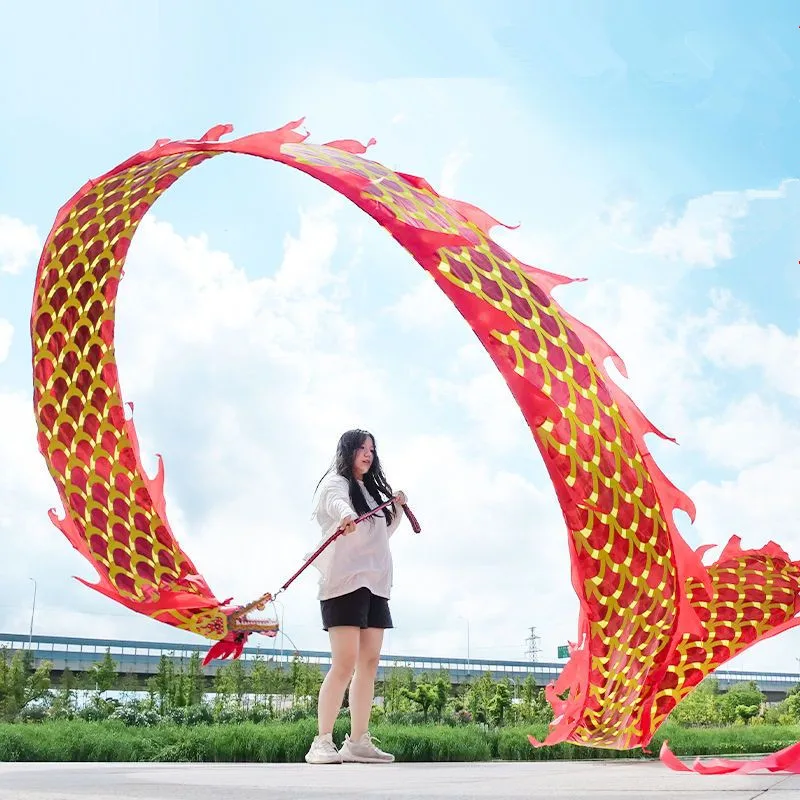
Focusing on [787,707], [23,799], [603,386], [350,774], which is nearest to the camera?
[23,799]

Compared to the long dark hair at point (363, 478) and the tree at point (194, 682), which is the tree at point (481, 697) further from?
the long dark hair at point (363, 478)

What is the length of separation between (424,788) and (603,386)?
2.42 meters

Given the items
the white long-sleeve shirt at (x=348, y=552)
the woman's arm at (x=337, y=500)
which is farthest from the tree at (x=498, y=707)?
the woman's arm at (x=337, y=500)

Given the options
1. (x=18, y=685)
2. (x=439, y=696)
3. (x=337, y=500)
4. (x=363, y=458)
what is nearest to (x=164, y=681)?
(x=18, y=685)

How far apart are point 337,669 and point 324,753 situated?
A: 17.4 inches

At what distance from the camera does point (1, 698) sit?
60.5 ft

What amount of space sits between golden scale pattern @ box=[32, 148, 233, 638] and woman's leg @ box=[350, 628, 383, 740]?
201 centimetres

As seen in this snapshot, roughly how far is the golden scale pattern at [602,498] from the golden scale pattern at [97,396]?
2990 millimetres

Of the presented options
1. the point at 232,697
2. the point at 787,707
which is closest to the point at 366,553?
the point at 232,697

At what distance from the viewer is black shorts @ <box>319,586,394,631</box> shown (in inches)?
212

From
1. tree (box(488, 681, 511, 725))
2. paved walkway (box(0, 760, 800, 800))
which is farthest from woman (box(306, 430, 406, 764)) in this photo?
tree (box(488, 681, 511, 725))

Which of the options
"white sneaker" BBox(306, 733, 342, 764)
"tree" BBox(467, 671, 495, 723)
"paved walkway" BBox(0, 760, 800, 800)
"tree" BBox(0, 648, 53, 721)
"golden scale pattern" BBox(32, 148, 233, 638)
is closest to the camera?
"paved walkway" BBox(0, 760, 800, 800)

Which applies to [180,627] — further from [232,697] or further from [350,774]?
[232,697]

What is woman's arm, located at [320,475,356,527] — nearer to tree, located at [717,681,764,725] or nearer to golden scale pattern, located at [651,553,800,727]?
golden scale pattern, located at [651,553,800,727]
